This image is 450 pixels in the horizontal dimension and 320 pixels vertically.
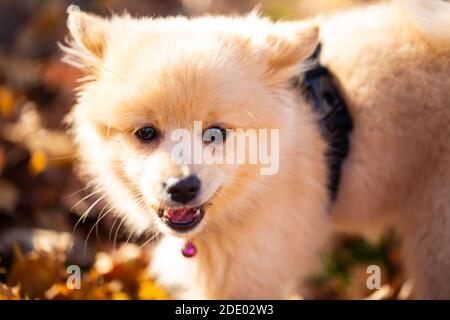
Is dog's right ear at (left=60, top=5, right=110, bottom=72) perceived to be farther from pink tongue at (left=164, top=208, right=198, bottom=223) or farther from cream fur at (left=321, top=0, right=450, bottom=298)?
cream fur at (left=321, top=0, right=450, bottom=298)

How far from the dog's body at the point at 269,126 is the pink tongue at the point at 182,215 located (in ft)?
0.12

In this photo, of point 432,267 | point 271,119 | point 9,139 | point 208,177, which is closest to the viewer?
point 208,177

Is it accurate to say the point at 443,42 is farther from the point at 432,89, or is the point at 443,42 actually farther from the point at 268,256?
the point at 268,256

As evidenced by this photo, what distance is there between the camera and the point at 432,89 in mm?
2760

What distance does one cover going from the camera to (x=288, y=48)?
2.62m

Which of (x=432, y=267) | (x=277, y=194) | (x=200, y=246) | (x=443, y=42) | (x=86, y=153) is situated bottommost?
(x=432, y=267)

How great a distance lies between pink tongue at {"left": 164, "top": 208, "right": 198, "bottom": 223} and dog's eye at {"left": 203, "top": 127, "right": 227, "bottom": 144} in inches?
12.7

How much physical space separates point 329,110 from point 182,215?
996 millimetres

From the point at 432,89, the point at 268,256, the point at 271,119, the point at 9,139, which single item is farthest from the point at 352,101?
the point at 9,139

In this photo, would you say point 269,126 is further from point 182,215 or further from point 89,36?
point 89,36

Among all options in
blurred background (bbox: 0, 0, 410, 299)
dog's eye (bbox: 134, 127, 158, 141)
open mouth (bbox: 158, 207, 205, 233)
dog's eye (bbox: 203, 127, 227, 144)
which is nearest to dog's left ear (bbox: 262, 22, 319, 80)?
dog's eye (bbox: 203, 127, 227, 144)

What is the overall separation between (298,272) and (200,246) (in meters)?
0.64

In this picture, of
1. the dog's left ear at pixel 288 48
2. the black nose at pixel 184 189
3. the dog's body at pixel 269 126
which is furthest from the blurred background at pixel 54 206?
the dog's left ear at pixel 288 48

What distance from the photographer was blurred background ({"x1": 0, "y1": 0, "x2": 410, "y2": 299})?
128 inches
